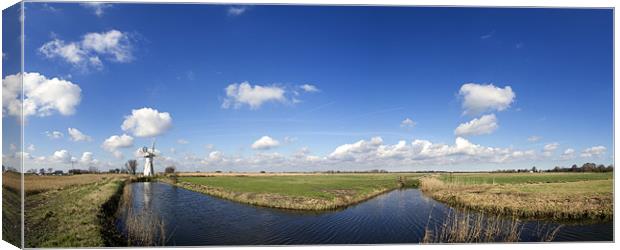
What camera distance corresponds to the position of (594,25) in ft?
39.7

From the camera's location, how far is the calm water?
1243 cm

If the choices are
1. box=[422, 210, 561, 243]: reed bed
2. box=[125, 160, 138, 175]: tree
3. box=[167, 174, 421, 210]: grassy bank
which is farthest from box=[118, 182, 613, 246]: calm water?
box=[125, 160, 138, 175]: tree

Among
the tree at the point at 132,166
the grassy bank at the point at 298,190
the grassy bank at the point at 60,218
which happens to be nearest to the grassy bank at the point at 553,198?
the grassy bank at the point at 298,190

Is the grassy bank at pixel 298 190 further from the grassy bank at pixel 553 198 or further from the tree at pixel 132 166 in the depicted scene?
the tree at pixel 132 166

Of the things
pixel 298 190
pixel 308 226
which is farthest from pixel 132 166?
pixel 298 190

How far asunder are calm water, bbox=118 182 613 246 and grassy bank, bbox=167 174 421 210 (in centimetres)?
87

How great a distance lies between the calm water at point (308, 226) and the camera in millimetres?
12430

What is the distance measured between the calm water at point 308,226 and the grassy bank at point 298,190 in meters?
0.87

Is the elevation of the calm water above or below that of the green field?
below

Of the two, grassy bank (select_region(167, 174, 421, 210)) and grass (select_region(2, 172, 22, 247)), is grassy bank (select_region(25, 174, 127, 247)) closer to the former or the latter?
grass (select_region(2, 172, 22, 247))

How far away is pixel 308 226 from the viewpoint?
47.0 feet

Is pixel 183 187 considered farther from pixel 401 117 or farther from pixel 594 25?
pixel 594 25

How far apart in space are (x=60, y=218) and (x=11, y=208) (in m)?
1.26

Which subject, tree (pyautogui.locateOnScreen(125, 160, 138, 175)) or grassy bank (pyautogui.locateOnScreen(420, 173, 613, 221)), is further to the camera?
tree (pyautogui.locateOnScreen(125, 160, 138, 175))
